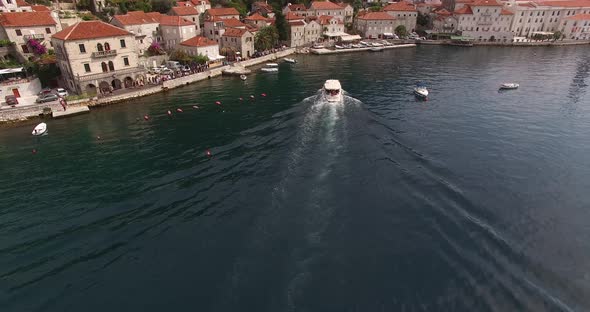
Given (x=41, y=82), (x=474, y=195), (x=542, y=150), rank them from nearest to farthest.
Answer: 1. (x=474, y=195)
2. (x=542, y=150)
3. (x=41, y=82)

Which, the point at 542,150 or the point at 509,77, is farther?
the point at 509,77

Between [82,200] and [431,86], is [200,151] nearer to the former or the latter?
[82,200]

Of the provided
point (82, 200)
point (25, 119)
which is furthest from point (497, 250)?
point (25, 119)

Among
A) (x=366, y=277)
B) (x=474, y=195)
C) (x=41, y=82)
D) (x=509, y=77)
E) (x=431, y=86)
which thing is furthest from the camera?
(x=509, y=77)

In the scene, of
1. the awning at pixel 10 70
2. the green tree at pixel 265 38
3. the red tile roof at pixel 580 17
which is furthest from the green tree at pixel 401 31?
the awning at pixel 10 70

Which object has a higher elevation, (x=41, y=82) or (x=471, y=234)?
(x=41, y=82)

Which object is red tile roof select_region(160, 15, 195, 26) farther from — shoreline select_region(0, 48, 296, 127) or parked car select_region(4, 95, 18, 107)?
parked car select_region(4, 95, 18, 107)

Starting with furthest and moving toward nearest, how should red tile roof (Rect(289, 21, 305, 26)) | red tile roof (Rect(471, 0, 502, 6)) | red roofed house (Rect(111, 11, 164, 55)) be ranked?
1. red tile roof (Rect(471, 0, 502, 6))
2. red tile roof (Rect(289, 21, 305, 26))
3. red roofed house (Rect(111, 11, 164, 55))

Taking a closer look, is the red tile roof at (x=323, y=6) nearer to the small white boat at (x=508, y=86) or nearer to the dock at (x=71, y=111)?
the small white boat at (x=508, y=86)

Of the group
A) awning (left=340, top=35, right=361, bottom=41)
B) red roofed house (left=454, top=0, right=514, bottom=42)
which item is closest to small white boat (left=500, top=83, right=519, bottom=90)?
awning (left=340, top=35, right=361, bottom=41)
